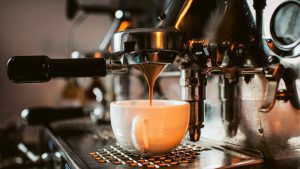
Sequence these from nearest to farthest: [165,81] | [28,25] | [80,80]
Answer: [165,81]
[80,80]
[28,25]

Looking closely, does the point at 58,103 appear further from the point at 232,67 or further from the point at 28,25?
the point at 232,67

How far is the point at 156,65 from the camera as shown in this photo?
0.48 m

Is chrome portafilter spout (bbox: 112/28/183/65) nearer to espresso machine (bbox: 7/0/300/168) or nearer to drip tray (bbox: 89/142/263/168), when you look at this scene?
espresso machine (bbox: 7/0/300/168)

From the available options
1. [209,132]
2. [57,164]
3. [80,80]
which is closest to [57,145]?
[57,164]

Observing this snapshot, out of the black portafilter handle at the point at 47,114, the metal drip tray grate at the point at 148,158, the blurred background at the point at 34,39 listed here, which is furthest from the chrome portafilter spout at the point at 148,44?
the blurred background at the point at 34,39

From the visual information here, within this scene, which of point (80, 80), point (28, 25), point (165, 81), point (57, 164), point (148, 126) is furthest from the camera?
point (28, 25)

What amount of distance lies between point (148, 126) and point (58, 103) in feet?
3.62

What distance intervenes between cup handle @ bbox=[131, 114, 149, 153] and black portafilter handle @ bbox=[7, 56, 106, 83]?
0.10m

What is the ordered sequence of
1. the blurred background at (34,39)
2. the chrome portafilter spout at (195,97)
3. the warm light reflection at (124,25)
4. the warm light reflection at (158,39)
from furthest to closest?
1. the blurred background at (34,39)
2. the warm light reflection at (124,25)
3. the chrome portafilter spout at (195,97)
4. the warm light reflection at (158,39)

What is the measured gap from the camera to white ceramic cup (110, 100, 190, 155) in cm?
45

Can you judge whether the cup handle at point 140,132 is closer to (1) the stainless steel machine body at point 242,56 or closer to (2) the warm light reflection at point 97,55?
(1) the stainless steel machine body at point 242,56

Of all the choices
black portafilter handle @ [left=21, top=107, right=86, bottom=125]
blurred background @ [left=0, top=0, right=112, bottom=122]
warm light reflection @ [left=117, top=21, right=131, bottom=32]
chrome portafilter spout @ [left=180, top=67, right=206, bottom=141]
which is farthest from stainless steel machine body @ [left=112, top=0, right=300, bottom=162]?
blurred background @ [left=0, top=0, right=112, bottom=122]

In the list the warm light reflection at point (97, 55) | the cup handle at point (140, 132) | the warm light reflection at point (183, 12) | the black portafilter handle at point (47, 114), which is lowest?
the black portafilter handle at point (47, 114)

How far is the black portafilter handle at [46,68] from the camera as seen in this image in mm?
443
